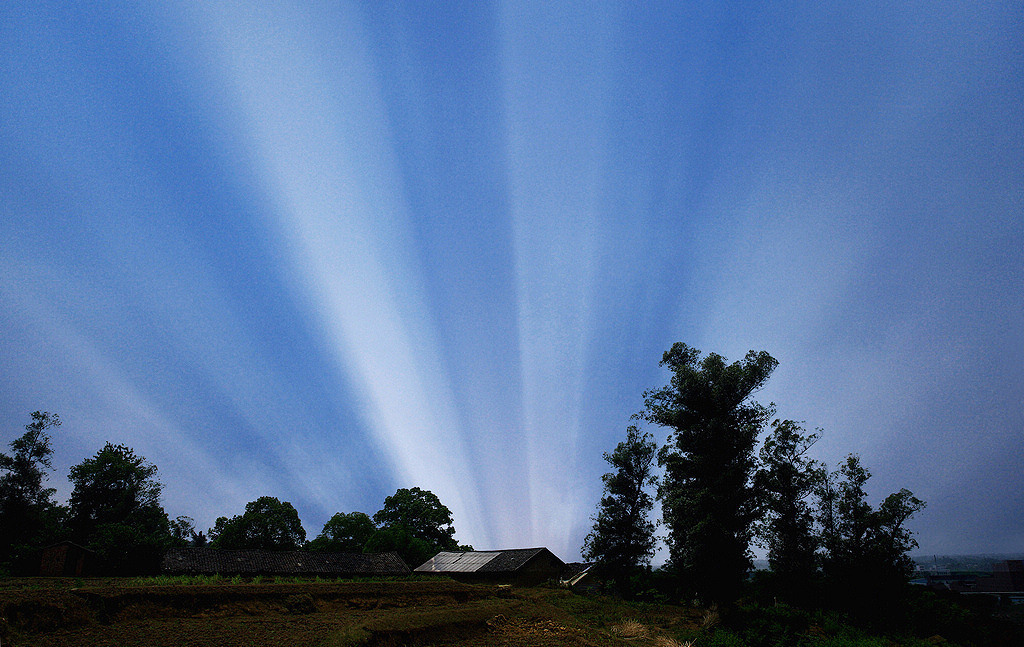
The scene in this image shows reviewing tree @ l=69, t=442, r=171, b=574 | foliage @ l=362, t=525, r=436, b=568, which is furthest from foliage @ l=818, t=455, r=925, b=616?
tree @ l=69, t=442, r=171, b=574

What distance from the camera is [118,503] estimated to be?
49.4m

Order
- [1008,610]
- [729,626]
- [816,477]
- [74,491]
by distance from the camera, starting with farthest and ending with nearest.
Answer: [74,491], [816,477], [1008,610], [729,626]

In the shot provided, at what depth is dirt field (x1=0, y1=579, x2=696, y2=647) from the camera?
42.0 feet

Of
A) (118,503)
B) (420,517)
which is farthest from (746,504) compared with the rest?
(118,503)

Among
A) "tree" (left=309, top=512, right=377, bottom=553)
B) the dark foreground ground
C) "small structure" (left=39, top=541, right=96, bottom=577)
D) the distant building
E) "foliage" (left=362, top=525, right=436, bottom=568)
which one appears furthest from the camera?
"tree" (left=309, top=512, right=377, bottom=553)

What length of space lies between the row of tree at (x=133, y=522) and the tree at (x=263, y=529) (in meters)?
0.11

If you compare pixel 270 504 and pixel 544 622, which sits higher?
pixel 270 504

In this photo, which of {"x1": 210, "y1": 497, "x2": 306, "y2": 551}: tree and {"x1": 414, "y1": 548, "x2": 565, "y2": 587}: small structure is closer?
{"x1": 414, "y1": 548, "x2": 565, "y2": 587}: small structure

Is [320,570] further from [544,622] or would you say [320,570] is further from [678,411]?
[678,411]

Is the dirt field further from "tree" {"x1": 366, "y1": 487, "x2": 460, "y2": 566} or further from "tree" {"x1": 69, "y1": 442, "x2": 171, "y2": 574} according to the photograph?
"tree" {"x1": 366, "y1": 487, "x2": 460, "y2": 566}

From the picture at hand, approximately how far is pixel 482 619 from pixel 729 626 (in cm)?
1302

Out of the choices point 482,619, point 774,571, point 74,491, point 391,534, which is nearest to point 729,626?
point 774,571

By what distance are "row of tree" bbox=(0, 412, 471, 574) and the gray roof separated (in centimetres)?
1009

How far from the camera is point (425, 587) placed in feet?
78.1
